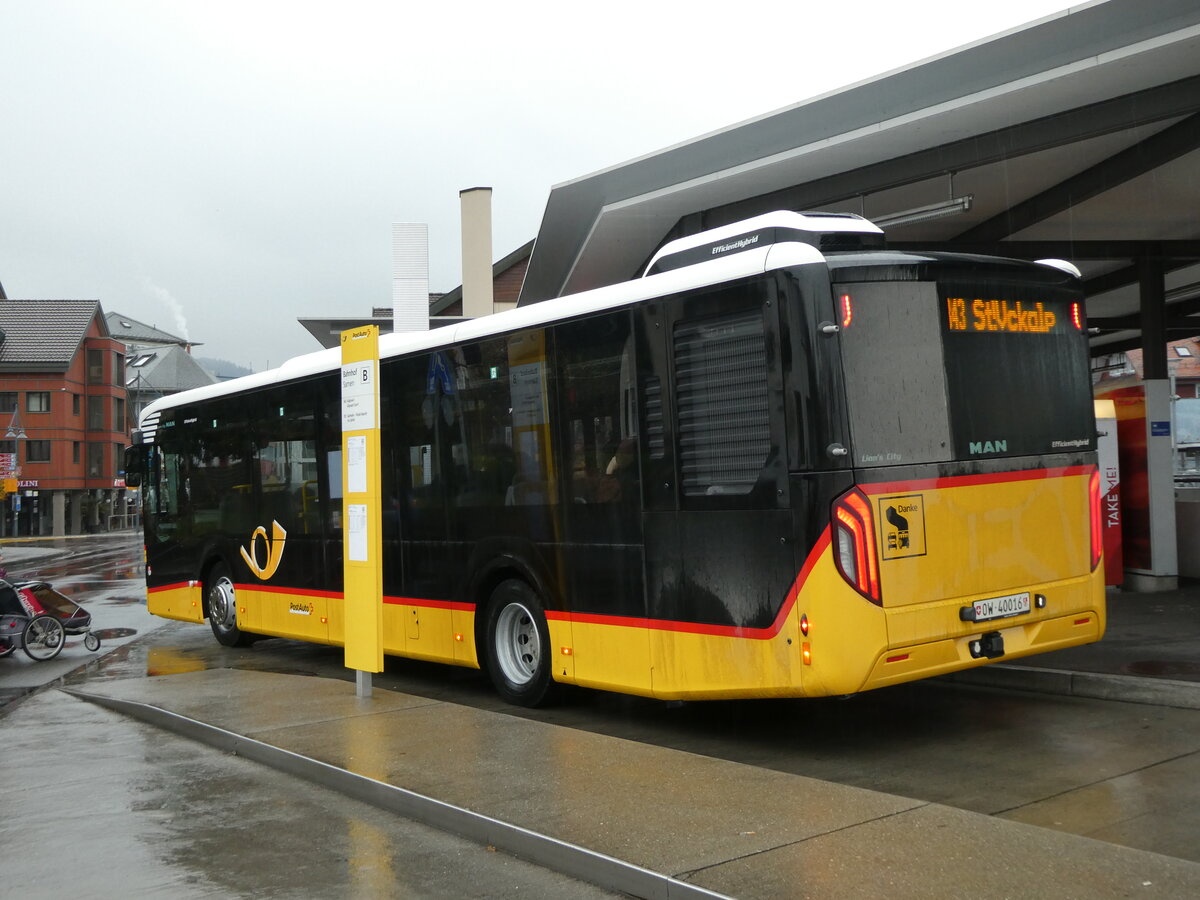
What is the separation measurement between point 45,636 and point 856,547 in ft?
38.2

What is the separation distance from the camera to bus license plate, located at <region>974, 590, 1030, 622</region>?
24.6 feet

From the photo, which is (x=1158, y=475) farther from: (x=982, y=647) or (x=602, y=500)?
(x=602, y=500)

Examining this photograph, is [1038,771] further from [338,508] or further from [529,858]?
[338,508]

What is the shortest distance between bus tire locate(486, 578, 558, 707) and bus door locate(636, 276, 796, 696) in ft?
4.94

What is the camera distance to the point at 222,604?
1488 centimetres

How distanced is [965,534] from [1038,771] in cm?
146

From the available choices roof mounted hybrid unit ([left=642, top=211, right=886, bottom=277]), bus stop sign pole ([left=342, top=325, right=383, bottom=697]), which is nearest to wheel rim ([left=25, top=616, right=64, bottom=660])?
bus stop sign pole ([left=342, top=325, right=383, bottom=697])

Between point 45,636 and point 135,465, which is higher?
point 135,465

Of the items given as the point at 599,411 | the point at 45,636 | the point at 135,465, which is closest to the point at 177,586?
the point at 45,636

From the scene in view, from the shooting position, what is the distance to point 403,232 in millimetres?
11586

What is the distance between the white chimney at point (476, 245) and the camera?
38.0 metres

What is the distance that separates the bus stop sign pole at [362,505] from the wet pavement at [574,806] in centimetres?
52

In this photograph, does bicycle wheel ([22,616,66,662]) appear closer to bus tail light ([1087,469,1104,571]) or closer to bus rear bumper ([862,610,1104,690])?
bus rear bumper ([862,610,1104,690])

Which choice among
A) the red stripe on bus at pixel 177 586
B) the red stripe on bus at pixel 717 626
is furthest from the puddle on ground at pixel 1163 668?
the red stripe on bus at pixel 177 586
